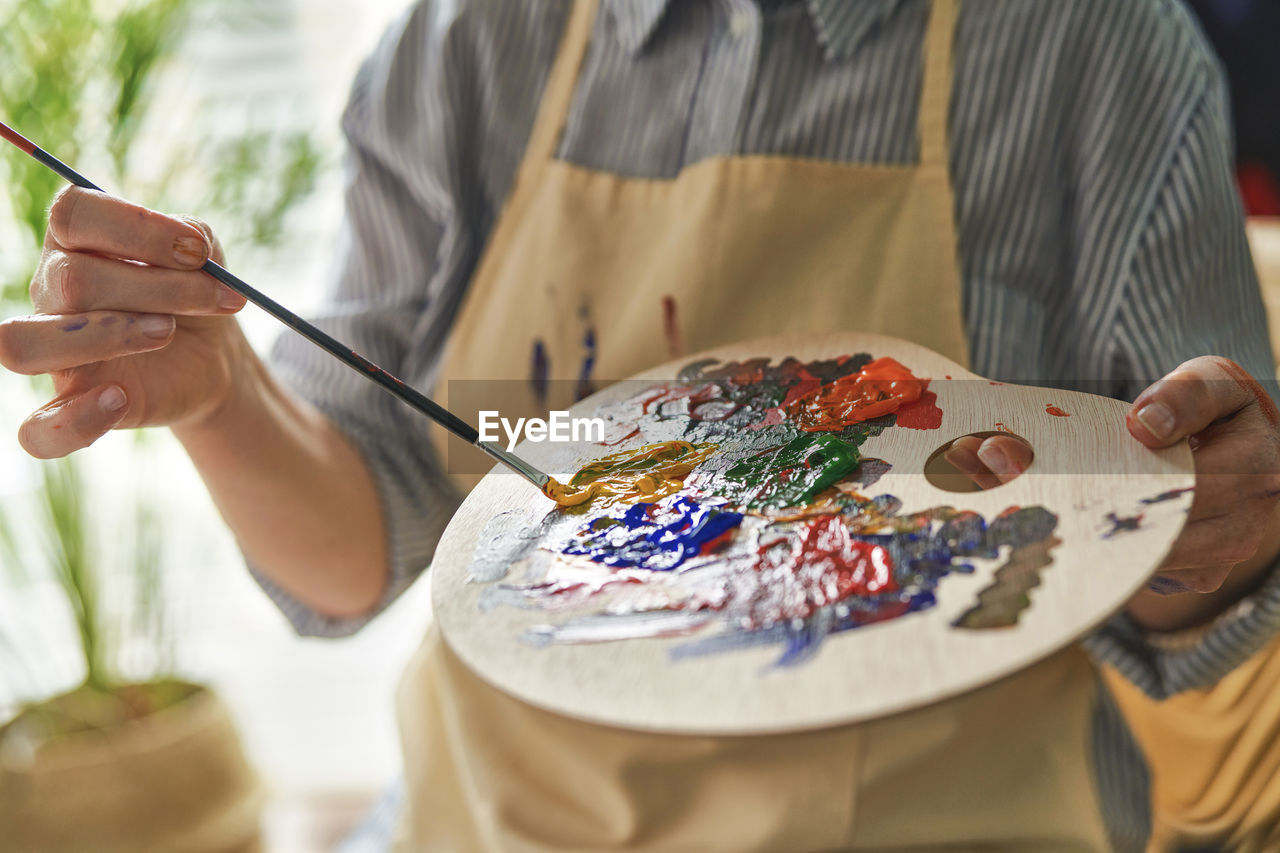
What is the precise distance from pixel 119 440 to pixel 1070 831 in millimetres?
1423

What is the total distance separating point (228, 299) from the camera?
54cm

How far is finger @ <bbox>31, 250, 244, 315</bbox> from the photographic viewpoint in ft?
1.67

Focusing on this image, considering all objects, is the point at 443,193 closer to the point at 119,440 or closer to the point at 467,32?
the point at 467,32

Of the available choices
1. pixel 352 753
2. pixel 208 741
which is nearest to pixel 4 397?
pixel 208 741

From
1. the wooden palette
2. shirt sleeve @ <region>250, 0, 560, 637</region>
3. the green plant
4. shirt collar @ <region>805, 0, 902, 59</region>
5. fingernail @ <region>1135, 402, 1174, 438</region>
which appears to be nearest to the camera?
the wooden palette

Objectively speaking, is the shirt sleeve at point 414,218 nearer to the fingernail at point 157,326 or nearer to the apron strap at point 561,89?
the apron strap at point 561,89

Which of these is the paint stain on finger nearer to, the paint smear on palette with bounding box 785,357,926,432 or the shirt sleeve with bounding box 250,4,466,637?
the paint smear on palette with bounding box 785,357,926,432

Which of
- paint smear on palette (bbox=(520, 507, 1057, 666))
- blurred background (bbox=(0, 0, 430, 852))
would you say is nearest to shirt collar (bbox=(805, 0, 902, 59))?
paint smear on palette (bbox=(520, 507, 1057, 666))

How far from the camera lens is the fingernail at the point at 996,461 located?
0.49 meters

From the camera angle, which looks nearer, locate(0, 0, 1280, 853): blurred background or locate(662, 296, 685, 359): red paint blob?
locate(662, 296, 685, 359): red paint blob

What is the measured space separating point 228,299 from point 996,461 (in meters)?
0.42

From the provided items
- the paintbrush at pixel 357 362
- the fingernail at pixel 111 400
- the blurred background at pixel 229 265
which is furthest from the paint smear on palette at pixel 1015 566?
the blurred background at pixel 229 265

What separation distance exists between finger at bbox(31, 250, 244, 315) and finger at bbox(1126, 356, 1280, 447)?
0.49m

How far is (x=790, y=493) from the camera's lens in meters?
0.49
